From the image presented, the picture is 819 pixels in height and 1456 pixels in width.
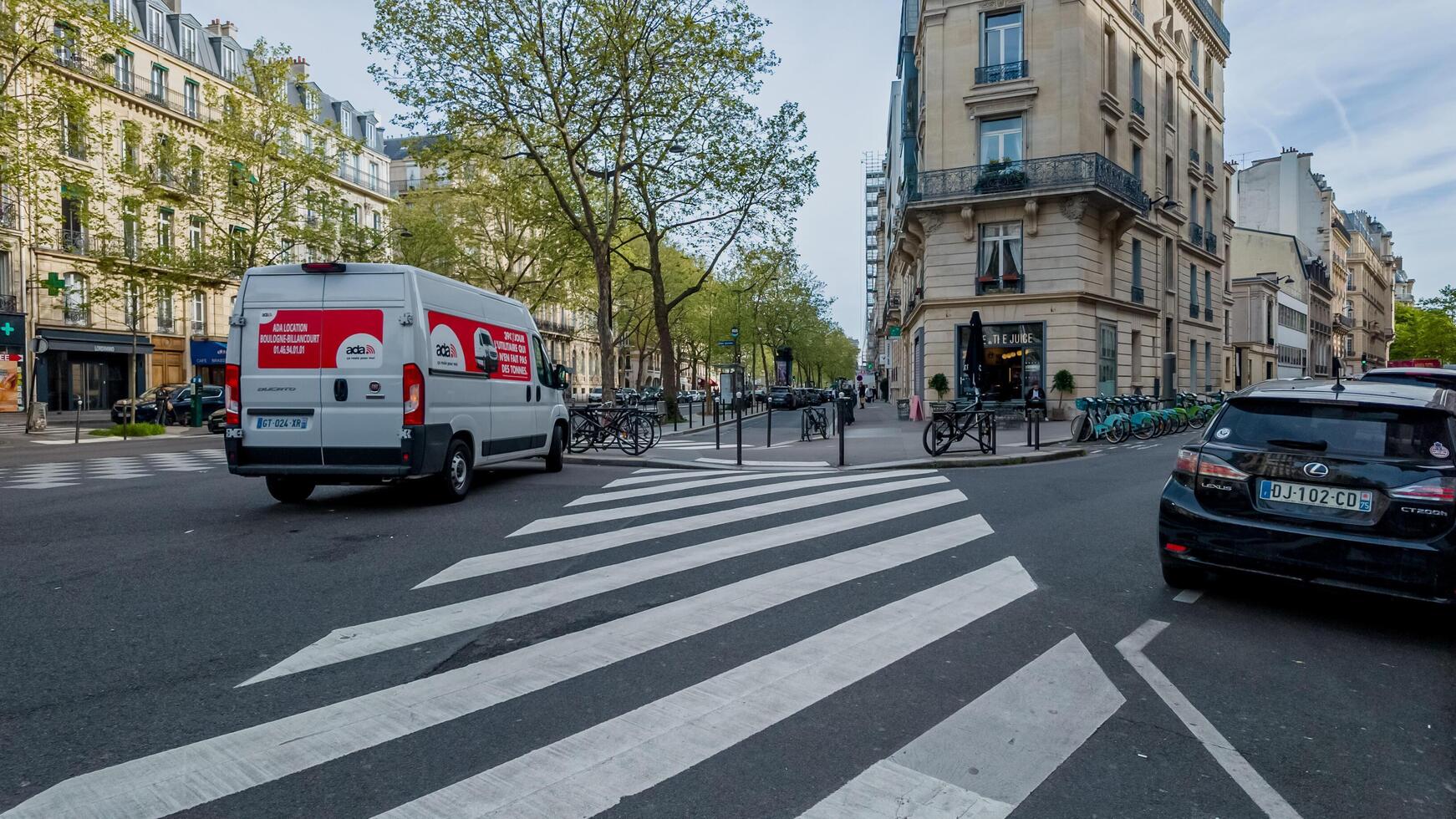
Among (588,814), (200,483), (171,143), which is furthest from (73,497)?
(171,143)

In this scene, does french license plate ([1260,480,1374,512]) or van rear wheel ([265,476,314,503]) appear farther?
van rear wheel ([265,476,314,503])

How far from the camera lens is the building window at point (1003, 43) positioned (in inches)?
1109

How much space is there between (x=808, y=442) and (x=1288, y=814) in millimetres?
17150

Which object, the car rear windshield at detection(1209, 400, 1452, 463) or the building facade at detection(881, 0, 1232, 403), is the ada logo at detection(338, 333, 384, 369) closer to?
the car rear windshield at detection(1209, 400, 1452, 463)

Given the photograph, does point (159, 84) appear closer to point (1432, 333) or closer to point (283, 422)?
point (283, 422)

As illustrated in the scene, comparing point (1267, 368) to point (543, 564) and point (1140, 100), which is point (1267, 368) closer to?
point (1140, 100)

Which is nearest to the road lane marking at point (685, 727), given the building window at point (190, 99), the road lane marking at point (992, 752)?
the road lane marking at point (992, 752)

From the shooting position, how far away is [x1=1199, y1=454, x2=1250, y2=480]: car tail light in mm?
4926

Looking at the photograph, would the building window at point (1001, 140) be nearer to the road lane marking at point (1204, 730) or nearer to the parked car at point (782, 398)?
the parked car at point (782, 398)

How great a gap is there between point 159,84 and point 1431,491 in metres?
48.3

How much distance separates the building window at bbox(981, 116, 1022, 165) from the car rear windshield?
980 inches

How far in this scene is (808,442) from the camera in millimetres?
19812

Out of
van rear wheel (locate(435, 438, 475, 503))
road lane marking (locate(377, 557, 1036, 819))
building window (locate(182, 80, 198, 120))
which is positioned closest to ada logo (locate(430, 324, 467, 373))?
van rear wheel (locate(435, 438, 475, 503))

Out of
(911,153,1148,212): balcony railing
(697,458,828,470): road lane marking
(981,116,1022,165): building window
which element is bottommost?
(697,458,828,470): road lane marking
